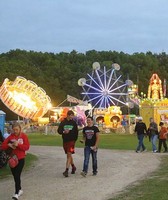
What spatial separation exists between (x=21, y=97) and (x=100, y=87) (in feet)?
56.0

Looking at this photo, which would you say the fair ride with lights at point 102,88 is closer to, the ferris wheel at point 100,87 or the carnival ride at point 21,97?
the ferris wheel at point 100,87

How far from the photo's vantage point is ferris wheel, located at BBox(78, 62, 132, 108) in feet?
226

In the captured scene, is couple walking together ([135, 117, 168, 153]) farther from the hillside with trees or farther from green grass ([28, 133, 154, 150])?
the hillside with trees

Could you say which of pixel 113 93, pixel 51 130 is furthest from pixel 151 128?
pixel 113 93


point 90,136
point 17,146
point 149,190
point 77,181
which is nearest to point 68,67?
point 90,136

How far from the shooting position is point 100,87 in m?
69.1

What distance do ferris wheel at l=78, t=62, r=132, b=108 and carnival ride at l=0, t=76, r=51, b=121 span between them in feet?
40.2

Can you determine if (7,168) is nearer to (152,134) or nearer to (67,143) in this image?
(67,143)

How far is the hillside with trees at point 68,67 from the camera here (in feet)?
293

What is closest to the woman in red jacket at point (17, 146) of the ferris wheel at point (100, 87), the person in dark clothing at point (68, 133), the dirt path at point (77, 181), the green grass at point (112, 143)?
the dirt path at point (77, 181)

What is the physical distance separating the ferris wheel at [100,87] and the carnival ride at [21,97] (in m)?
12.2

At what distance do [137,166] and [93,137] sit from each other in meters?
2.97

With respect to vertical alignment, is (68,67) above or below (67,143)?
above

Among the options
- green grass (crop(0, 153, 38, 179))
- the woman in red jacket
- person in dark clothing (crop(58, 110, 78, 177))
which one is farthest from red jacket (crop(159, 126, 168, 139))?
the woman in red jacket
